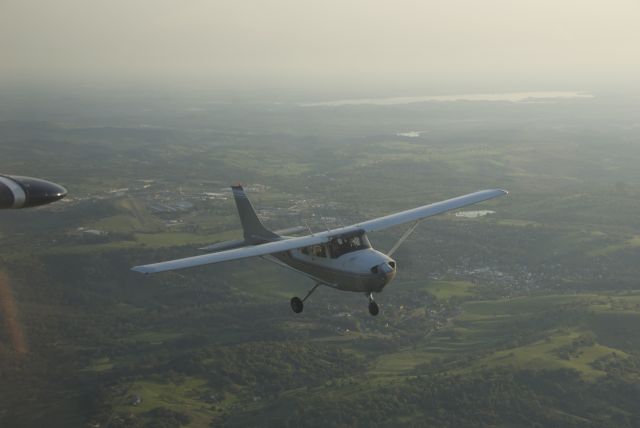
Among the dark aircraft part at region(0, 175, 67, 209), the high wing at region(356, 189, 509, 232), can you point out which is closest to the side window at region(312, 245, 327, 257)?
the high wing at region(356, 189, 509, 232)

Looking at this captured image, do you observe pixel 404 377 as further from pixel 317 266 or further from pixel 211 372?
pixel 317 266

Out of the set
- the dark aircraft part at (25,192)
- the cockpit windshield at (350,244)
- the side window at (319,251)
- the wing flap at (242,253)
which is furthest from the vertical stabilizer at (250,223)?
the dark aircraft part at (25,192)

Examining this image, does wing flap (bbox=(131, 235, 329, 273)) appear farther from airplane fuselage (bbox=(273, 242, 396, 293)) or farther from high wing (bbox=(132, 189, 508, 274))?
airplane fuselage (bbox=(273, 242, 396, 293))

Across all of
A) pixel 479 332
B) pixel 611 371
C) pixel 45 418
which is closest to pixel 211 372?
pixel 45 418

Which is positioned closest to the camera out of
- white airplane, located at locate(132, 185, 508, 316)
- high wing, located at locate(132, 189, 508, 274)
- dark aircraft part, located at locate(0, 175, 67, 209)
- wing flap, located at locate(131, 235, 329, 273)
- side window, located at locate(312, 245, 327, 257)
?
dark aircraft part, located at locate(0, 175, 67, 209)

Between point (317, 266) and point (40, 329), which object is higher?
point (317, 266)

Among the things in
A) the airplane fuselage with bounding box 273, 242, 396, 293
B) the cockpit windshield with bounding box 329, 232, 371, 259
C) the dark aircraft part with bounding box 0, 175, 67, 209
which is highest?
the dark aircraft part with bounding box 0, 175, 67, 209
